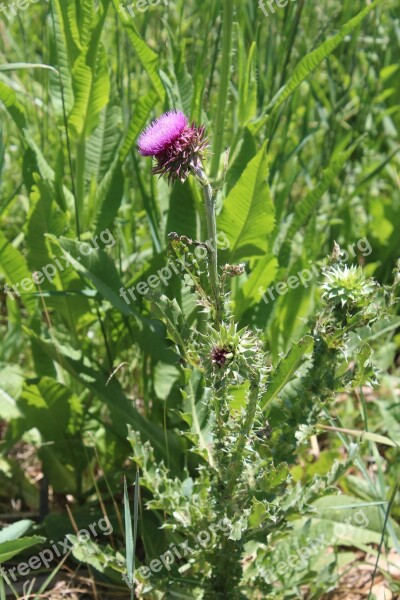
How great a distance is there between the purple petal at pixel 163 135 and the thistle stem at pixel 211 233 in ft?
0.24

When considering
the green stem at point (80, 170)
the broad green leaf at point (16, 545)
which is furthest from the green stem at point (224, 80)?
the broad green leaf at point (16, 545)

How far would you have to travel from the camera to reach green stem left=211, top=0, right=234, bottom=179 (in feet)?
5.61

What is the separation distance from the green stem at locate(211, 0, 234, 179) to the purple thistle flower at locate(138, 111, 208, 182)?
0.39m

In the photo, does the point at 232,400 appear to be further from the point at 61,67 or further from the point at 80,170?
the point at 61,67

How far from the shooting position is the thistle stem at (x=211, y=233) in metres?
1.39

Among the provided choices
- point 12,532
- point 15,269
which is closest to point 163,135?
point 15,269

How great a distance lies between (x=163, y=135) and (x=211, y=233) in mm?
189

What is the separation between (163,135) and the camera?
1.40 metres

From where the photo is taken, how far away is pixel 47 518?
2033 millimetres

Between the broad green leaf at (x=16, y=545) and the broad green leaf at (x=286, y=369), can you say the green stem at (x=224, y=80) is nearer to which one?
the broad green leaf at (x=286, y=369)

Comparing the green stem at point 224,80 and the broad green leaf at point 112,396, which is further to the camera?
the broad green leaf at point 112,396

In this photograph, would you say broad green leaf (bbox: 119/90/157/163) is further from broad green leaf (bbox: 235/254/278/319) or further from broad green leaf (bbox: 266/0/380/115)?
broad green leaf (bbox: 235/254/278/319)

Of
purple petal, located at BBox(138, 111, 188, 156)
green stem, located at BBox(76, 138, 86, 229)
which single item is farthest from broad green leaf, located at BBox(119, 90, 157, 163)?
purple petal, located at BBox(138, 111, 188, 156)

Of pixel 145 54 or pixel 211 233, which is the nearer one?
pixel 211 233
